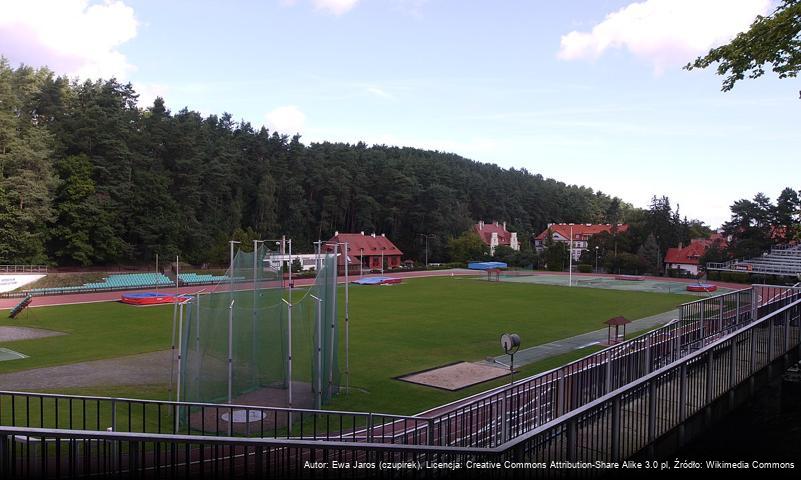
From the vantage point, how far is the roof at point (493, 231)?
334 ft

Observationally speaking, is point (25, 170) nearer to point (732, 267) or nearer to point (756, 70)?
point (756, 70)

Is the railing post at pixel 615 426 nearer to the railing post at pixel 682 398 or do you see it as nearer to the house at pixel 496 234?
the railing post at pixel 682 398

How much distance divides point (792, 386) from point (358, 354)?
14.1 metres

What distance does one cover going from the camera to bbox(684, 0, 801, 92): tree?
11508 mm

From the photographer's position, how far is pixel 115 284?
153ft

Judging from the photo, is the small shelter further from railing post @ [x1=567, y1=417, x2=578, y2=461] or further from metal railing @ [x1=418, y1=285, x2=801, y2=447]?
railing post @ [x1=567, y1=417, x2=578, y2=461]

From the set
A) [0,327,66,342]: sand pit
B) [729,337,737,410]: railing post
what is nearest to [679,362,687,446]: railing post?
[729,337,737,410]: railing post

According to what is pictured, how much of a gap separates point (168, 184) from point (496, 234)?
57.6 meters

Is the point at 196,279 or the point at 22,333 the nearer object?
the point at 22,333

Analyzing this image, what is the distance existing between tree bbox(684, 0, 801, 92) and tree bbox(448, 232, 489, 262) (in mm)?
69130

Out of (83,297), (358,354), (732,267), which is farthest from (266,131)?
(358,354)

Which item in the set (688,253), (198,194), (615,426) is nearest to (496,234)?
→ (688,253)

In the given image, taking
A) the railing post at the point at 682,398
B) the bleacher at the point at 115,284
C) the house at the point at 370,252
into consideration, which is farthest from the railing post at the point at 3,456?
the house at the point at 370,252

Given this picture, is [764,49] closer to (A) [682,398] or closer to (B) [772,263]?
(A) [682,398]
